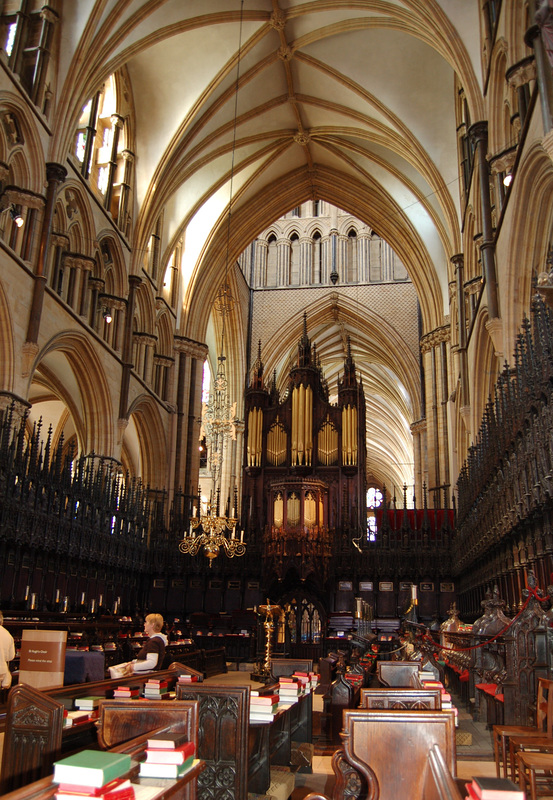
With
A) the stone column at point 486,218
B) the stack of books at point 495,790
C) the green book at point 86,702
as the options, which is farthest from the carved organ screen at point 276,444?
the stack of books at point 495,790

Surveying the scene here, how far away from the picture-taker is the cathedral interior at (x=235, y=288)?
1189 cm

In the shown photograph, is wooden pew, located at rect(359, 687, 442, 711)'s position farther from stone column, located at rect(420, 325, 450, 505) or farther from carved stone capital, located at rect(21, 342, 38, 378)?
stone column, located at rect(420, 325, 450, 505)

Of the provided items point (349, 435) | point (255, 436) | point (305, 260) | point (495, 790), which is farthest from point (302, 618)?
point (305, 260)

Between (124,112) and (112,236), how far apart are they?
3.74 meters

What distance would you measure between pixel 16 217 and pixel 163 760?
13.2 metres

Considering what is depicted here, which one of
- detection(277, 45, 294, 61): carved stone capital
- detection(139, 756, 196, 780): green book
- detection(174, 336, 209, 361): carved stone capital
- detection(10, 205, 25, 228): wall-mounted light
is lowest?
detection(139, 756, 196, 780): green book

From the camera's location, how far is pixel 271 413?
23.0 meters

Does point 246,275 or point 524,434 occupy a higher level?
point 246,275

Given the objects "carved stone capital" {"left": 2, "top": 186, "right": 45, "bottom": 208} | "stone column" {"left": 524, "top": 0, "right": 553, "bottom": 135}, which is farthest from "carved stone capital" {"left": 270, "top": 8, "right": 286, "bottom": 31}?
"stone column" {"left": 524, "top": 0, "right": 553, "bottom": 135}

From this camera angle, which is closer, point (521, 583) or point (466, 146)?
point (521, 583)

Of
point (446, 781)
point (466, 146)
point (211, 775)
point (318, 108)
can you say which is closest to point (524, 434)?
point (211, 775)

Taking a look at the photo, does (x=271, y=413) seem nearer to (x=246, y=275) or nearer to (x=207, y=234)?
(x=207, y=234)

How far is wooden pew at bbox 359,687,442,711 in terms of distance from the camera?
3.62 metres

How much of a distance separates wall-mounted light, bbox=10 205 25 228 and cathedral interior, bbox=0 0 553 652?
0.04m
